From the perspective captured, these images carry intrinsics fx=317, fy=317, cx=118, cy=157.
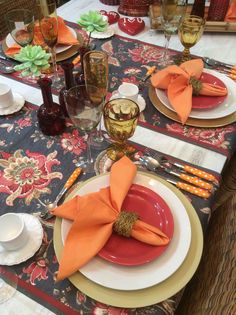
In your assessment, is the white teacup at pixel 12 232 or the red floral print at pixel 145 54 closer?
the white teacup at pixel 12 232

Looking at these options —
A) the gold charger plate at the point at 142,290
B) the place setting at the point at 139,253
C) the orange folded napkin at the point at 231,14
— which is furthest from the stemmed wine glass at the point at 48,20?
the orange folded napkin at the point at 231,14

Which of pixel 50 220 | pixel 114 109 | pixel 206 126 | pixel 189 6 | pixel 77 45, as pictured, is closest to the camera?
pixel 50 220

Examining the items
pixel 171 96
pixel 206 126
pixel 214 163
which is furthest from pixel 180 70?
pixel 214 163

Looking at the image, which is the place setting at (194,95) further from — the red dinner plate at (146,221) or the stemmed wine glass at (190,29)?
the red dinner plate at (146,221)

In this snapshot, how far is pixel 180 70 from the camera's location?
94cm

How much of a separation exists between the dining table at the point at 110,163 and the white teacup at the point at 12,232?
0.03 m

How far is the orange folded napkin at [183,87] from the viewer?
2.93 feet

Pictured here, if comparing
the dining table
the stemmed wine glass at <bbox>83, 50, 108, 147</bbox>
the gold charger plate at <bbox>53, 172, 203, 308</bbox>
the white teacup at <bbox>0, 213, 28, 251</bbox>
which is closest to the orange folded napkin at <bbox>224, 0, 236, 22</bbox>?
the dining table

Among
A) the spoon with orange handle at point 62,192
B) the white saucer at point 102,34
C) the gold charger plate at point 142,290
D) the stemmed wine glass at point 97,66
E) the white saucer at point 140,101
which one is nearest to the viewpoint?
the gold charger plate at point 142,290

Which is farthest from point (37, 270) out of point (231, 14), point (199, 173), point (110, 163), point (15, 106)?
point (231, 14)

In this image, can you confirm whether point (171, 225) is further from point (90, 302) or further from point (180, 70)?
point (180, 70)

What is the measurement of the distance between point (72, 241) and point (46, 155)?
302 millimetres

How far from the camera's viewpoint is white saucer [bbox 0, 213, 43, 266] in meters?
0.60

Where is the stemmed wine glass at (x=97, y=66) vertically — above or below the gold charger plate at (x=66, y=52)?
above
